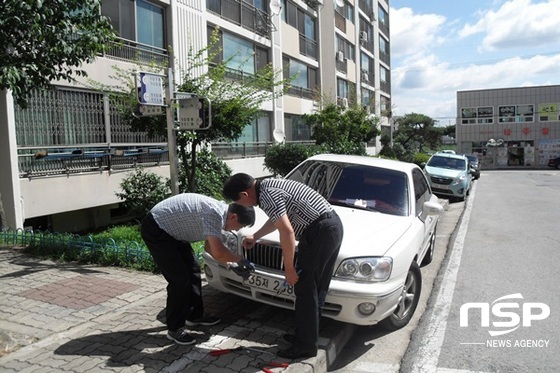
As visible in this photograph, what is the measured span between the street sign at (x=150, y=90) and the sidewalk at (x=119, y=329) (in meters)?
2.20

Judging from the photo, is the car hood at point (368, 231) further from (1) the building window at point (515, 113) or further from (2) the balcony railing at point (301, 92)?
(1) the building window at point (515, 113)

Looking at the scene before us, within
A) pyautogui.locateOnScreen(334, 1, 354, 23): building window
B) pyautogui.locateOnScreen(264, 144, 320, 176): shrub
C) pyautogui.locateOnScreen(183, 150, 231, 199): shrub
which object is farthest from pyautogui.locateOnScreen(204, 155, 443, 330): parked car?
pyautogui.locateOnScreen(334, 1, 354, 23): building window

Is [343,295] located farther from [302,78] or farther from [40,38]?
[302,78]

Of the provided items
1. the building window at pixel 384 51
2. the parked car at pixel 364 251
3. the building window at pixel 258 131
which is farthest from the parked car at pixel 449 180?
the building window at pixel 384 51

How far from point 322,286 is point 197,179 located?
7.15 meters

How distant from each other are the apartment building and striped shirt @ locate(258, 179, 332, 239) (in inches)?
143

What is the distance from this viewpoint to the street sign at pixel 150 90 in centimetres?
615

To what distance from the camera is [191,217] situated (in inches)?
156

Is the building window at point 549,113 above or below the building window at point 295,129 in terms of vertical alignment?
above

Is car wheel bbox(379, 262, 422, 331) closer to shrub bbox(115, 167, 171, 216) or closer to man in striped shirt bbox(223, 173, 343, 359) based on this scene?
man in striped shirt bbox(223, 173, 343, 359)

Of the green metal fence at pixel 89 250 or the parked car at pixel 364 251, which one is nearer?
the parked car at pixel 364 251

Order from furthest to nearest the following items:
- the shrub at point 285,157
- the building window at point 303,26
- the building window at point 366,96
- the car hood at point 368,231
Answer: the building window at point 366,96, the building window at point 303,26, the shrub at point 285,157, the car hood at point 368,231

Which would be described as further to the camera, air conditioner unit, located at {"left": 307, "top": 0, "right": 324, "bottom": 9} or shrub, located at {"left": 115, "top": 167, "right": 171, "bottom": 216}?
air conditioner unit, located at {"left": 307, "top": 0, "right": 324, "bottom": 9}

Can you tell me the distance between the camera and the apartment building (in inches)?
361
